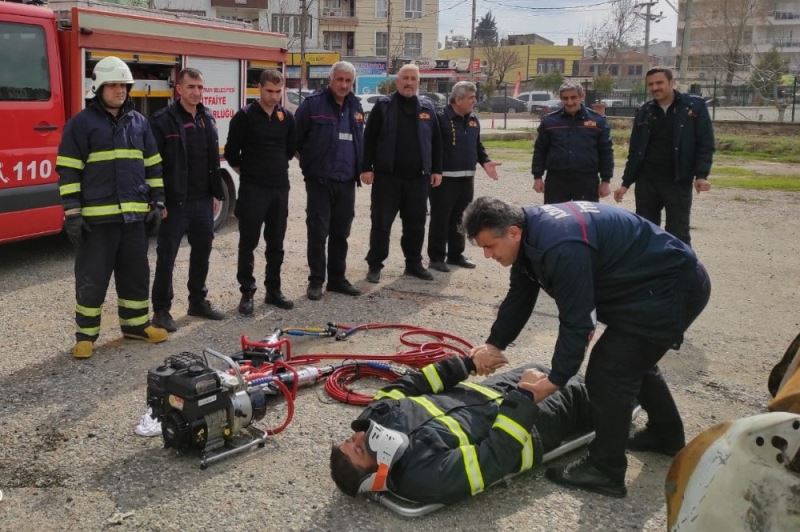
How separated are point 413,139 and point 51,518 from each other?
509 centimetres

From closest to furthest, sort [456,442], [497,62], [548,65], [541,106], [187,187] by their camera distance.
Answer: [456,442] < [187,187] < [541,106] < [497,62] < [548,65]

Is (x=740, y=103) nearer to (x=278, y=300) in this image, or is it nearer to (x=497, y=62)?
(x=497, y=62)

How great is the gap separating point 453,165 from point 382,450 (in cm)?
520

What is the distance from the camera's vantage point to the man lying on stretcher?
3.67 m

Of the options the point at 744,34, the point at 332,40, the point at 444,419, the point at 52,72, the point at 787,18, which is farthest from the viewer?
the point at 787,18

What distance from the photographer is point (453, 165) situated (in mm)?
8477

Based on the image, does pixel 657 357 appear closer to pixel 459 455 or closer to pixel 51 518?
pixel 459 455

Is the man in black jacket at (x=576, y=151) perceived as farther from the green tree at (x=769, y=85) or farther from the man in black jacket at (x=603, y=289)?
the green tree at (x=769, y=85)

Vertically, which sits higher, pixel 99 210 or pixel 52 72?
pixel 52 72

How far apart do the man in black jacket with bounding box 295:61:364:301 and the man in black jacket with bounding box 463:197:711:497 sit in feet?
11.9

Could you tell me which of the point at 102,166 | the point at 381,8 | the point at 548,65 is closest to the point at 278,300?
the point at 102,166

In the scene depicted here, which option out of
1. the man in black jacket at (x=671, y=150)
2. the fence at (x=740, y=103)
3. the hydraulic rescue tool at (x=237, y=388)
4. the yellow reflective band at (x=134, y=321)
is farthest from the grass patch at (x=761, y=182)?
the fence at (x=740, y=103)

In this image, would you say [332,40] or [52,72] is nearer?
[52,72]

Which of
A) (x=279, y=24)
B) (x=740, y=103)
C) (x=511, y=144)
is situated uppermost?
(x=279, y=24)
